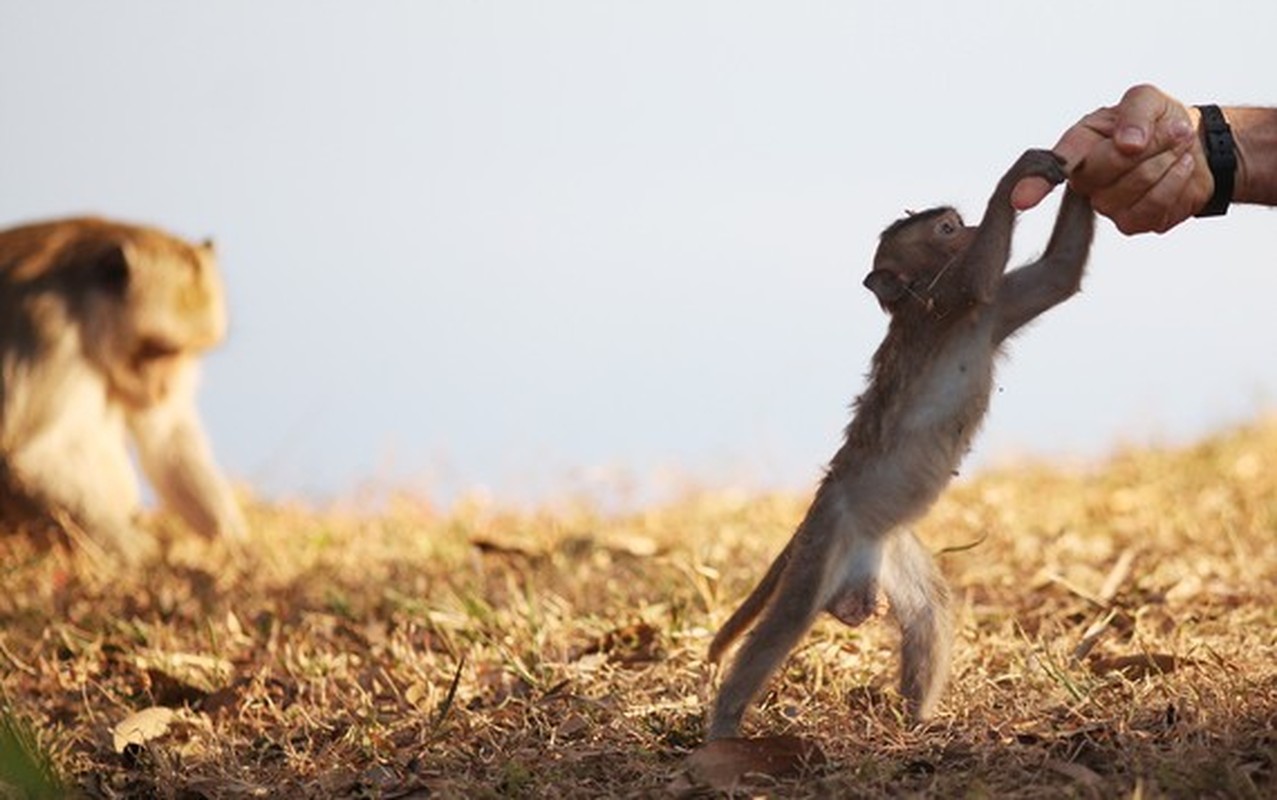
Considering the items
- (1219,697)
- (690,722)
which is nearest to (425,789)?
(690,722)

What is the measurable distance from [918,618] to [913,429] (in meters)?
0.48

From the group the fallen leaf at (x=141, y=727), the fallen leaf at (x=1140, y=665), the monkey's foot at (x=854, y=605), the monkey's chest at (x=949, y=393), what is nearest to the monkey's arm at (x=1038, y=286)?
the monkey's chest at (x=949, y=393)

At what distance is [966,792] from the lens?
369 centimetres

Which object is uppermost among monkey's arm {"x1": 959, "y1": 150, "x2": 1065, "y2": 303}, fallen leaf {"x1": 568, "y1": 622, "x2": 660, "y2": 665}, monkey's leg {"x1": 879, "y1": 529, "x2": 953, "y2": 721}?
monkey's arm {"x1": 959, "y1": 150, "x2": 1065, "y2": 303}

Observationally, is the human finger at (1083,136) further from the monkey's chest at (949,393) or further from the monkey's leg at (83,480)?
the monkey's leg at (83,480)

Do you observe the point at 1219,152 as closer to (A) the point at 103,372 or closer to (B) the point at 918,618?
(B) the point at 918,618

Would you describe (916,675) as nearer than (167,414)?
Yes

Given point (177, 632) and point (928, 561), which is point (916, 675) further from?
point (177, 632)

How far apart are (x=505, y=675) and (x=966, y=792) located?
176 cm

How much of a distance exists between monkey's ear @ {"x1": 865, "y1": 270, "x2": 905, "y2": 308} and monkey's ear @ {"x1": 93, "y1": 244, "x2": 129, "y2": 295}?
6.26 meters

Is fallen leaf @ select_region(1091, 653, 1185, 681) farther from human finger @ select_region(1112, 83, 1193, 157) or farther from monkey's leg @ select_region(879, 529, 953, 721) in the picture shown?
human finger @ select_region(1112, 83, 1193, 157)

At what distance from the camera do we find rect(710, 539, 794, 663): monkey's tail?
172 inches

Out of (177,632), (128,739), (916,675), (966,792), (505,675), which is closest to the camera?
(966,792)

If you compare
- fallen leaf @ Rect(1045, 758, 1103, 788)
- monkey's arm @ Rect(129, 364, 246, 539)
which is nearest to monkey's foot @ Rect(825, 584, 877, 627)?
fallen leaf @ Rect(1045, 758, 1103, 788)
